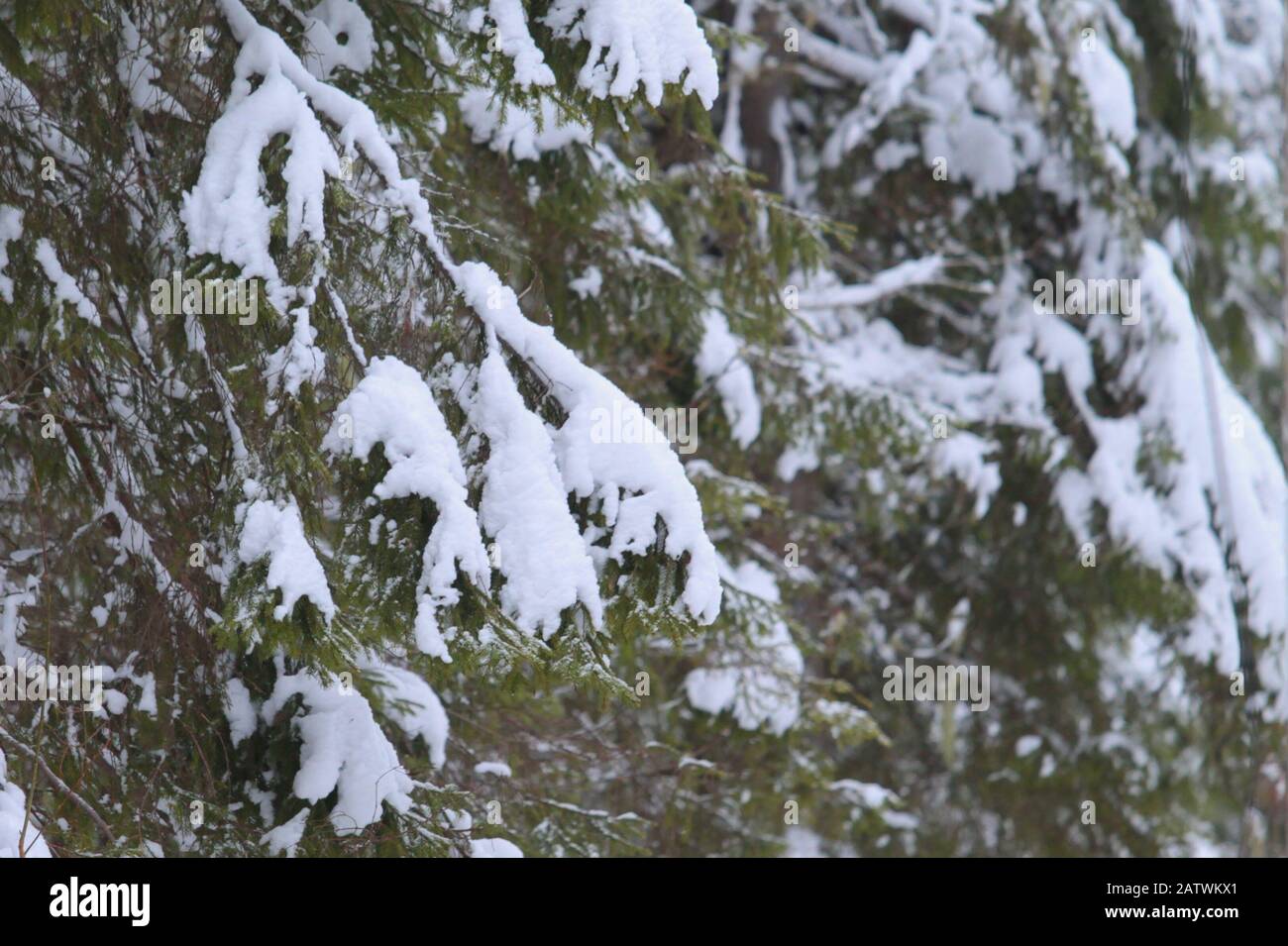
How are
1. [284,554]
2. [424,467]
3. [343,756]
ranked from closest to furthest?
[284,554] < [424,467] < [343,756]

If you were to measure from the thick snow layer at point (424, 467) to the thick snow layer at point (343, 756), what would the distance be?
2.94ft

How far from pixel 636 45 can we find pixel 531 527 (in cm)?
131

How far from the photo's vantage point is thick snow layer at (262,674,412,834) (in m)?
3.65

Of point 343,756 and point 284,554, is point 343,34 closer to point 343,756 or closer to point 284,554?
point 284,554

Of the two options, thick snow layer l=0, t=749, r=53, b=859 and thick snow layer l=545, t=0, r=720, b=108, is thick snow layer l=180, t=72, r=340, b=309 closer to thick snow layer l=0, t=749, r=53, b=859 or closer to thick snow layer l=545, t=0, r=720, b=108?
thick snow layer l=545, t=0, r=720, b=108

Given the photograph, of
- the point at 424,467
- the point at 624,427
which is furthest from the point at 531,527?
the point at 624,427

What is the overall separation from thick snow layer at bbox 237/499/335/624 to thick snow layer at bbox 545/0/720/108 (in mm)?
1372

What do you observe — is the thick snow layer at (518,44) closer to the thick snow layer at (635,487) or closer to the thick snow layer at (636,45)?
the thick snow layer at (636,45)

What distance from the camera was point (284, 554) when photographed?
2895 millimetres

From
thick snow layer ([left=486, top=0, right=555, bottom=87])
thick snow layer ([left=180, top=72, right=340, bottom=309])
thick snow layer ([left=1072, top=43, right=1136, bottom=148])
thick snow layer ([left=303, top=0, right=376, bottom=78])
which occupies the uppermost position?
thick snow layer ([left=1072, top=43, right=1136, bottom=148])

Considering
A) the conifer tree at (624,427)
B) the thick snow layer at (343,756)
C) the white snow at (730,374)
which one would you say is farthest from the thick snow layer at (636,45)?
the white snow at (730,374)

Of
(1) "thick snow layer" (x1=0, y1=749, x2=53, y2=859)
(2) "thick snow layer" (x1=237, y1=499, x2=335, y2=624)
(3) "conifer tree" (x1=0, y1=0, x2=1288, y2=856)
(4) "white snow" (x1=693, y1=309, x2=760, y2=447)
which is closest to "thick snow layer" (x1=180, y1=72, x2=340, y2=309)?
(3) "conifer tree" (x1=0, y1=0, x2=1288, y2=856)

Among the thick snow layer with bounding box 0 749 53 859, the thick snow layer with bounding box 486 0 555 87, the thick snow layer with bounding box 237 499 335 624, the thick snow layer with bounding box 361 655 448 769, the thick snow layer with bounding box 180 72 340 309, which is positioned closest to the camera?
the thick snow layer with bounding box 0 749 53 859

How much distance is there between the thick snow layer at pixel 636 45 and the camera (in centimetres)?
339
